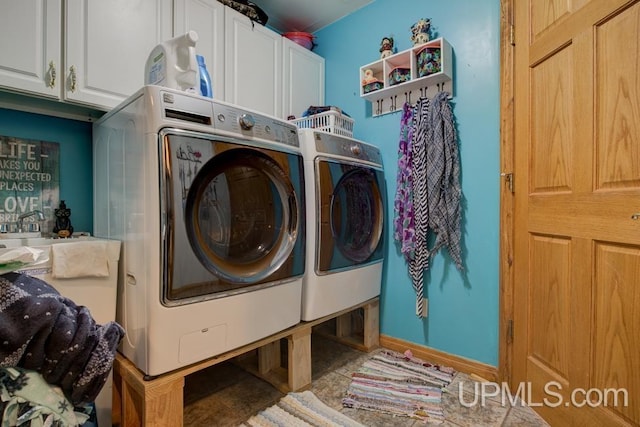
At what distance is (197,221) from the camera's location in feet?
3.88

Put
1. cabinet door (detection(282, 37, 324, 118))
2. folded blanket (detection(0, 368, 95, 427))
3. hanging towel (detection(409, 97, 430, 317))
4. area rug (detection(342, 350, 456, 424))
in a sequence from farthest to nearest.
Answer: cabinet door (detection(282, 37, 324, 118)), hanging towel (detection(409, 97, 430, 317)), area rug (detection(342, 350, 456, 424)), folded blanket (detection(0, 368, 95, 427))

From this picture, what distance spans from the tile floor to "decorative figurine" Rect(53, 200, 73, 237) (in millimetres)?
965

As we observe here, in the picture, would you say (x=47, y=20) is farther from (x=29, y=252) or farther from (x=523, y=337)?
(x=523, y=337)

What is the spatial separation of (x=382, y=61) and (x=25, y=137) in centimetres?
196

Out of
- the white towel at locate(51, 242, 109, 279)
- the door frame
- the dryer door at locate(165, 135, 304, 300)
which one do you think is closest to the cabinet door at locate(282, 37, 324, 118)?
the dryer door at locate(165, 135, 304, 300)

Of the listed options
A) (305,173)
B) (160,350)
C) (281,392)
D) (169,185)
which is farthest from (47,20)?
(281,392)

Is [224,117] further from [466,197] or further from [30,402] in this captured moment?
[466,197]

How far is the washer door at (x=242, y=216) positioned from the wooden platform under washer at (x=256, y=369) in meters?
0.36

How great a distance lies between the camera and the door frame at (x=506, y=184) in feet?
5.24

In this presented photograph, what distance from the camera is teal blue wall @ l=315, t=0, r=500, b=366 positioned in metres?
1.73

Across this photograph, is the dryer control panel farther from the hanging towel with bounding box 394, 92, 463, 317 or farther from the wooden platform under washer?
the wooden platform under washer

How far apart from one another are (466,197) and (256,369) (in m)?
1.54

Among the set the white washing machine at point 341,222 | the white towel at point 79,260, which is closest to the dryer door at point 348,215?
the white washing machine at point 341,222

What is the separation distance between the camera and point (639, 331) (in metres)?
1.01
